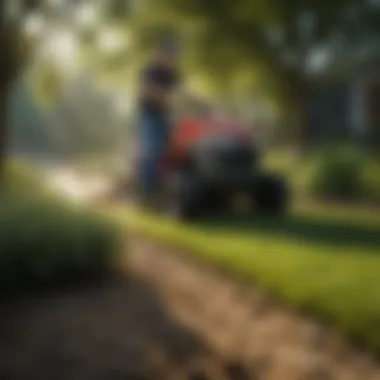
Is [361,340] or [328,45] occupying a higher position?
[328,45]

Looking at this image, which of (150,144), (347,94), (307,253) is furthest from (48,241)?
(347,94)

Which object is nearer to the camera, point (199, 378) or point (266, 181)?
point (199, 378)

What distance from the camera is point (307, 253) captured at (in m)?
2.52

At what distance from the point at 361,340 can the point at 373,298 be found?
0.80 ft

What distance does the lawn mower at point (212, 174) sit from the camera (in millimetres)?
2759

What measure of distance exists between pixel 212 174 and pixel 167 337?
1.38 meters

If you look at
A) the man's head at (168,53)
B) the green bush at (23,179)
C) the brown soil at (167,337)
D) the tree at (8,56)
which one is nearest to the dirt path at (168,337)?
the brown soil at (167,337)

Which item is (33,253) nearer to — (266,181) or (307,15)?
(266,181)

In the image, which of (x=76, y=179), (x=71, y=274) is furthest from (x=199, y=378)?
(x=76, y=179)

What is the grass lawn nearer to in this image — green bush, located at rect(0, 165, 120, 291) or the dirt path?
the dirt path

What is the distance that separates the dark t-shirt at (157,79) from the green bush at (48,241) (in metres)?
0.44

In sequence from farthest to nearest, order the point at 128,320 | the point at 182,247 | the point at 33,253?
the point at 182,247
the point at 33,253
the point at 128,320

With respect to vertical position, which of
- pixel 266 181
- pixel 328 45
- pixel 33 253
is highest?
pixel 328 45

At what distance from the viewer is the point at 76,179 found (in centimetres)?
233
